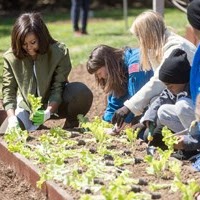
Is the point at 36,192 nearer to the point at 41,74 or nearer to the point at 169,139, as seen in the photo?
the point at 169,139

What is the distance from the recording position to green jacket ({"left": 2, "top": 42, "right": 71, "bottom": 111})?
6344mm

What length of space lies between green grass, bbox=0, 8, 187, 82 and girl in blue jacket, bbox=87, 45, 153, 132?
11.3 ft

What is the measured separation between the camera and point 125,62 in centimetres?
627

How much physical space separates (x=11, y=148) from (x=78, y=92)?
3.67 ft

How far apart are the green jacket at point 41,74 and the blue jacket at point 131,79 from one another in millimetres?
437

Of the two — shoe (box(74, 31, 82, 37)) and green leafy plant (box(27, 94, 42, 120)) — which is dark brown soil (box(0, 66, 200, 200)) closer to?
green leafy plant (box(27, 94, 42, 120))

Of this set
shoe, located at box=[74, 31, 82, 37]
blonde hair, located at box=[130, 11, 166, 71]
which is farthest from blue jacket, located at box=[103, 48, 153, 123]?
shoe, located at box=[74, 31, 82, 37]

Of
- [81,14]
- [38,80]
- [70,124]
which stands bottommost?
[81,14]

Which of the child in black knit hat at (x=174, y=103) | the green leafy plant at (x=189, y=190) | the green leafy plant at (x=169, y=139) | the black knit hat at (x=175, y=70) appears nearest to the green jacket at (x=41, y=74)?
the child in black knit hat at (x=174, y=103)

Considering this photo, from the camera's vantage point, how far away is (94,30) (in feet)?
45.1

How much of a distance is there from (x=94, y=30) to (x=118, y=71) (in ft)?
25.0

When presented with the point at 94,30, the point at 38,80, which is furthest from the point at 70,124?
the point at 94,30

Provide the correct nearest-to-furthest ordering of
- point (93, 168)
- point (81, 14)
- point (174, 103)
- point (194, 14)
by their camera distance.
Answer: point (93, 168) → point (194, 14) → point (174, 103) → point (81, 14)

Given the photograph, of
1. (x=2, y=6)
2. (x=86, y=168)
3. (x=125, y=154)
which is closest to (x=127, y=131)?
(x=125, y=154)
